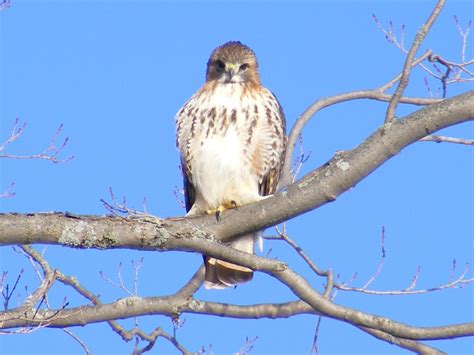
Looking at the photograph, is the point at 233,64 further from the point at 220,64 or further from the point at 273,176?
the point at 273,176

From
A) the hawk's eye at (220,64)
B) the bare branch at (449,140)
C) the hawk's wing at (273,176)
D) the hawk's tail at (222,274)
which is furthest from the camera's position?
the hawk's eye at (220,64)

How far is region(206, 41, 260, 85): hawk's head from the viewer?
5.12 metres

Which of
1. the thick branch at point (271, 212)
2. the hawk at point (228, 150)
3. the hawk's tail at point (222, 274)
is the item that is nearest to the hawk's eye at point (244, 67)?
the hawk at point (228, 150)

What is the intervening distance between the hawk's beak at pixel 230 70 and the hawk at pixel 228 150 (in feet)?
0.29

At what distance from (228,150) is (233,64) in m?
0.71

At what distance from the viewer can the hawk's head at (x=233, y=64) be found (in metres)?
5.12

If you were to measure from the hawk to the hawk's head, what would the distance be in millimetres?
109

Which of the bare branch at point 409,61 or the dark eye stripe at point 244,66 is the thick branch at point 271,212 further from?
the dark eye stripe at point 244,66

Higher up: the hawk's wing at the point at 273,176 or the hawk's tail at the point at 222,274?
the hawk's wing at the point at 273,176

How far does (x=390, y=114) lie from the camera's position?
11.4ft

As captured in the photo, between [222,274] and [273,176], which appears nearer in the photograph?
[222,274]

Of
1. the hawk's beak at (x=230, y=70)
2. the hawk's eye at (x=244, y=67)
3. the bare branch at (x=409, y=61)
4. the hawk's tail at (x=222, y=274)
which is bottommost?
the hawk's tail at (x=222, y=274)

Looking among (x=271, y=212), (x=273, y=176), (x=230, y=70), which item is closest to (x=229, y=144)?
(x=273, y=176)

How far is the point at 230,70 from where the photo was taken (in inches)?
203
